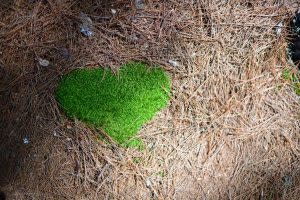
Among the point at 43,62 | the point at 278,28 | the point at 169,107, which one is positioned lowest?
the point at 169,107

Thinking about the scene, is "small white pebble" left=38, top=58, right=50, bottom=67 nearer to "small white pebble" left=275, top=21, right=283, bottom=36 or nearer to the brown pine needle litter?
the brown pine needle litter

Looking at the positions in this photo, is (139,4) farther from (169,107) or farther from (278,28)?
(278,28)

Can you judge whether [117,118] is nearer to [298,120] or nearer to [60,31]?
[60,31]

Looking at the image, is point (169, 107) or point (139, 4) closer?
point (169, 107)

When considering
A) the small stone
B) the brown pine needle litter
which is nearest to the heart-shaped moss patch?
the brown pine needle litter

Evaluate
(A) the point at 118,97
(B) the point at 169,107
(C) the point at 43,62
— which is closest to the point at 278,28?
(B) the point at 169,107

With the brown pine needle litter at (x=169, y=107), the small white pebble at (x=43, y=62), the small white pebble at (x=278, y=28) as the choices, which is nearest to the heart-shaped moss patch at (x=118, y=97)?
the brown pine needle litter at (x=169, y=107)

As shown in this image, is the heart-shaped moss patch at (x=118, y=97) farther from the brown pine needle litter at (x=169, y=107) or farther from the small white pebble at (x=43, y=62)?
the small white pebble at (x=43, y=62)
